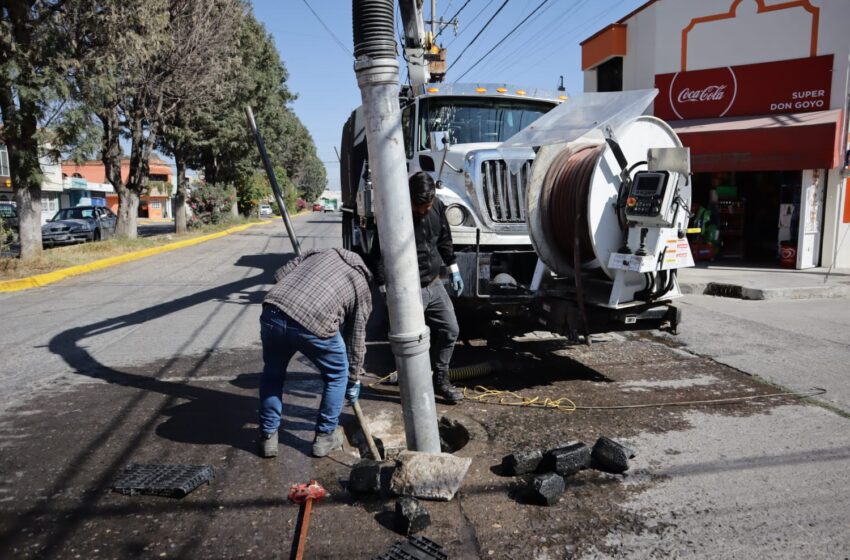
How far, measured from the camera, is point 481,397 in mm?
5383

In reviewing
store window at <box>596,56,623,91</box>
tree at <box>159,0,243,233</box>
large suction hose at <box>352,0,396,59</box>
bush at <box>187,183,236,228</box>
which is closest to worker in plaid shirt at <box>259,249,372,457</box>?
large suction hose at <box>352,0,396,59</box>

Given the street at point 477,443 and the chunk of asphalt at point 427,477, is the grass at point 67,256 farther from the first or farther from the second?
the chunk of asphalt at point 427,477

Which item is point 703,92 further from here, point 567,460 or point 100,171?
point 100,171

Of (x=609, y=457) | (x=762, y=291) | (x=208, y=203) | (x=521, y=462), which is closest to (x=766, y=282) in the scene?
(x=762, y=291)

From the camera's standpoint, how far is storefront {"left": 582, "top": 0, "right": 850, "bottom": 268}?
1341 centimetres

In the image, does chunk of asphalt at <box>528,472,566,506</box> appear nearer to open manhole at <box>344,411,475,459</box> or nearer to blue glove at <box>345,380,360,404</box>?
open manhole at <box>344,411,475,459</box>

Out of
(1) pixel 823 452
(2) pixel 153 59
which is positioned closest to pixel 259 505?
(1) pixel 823 452

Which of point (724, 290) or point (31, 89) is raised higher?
point (31, 89)

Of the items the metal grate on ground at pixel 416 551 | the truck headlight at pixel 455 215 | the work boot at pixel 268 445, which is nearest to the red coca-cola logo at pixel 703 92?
the truck headlight at pixel 455 215

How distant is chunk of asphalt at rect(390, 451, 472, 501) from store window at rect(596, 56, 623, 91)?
1611cm

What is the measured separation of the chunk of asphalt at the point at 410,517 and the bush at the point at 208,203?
29.8m

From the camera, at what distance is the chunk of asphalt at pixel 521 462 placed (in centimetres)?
381

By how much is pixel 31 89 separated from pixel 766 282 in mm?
14834

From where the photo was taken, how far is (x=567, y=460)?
12.3ft
